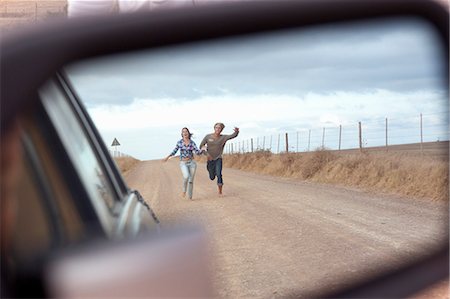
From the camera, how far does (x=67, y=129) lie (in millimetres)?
1843

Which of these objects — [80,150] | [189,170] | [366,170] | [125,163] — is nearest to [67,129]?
[80,150]

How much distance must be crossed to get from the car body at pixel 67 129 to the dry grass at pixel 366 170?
8264 mm

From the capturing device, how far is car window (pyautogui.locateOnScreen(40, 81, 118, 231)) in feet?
5.54

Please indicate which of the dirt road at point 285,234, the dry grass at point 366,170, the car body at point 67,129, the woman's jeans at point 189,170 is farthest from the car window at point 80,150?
the dry grass at point 366,170

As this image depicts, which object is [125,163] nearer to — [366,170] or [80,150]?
[80,150]

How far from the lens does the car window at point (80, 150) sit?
169 cm

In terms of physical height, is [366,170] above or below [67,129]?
below

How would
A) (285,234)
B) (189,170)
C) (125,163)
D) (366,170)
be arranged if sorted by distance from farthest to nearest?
(366,170) < (285,234) < (189,170) < (125,163)

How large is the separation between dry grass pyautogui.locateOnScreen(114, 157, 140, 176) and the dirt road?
4 centimetres

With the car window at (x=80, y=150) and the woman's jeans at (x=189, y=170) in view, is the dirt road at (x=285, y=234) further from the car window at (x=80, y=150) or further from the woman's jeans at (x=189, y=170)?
the car window at (x=80, y=150)

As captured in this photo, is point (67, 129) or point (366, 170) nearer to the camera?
point (67, 129)

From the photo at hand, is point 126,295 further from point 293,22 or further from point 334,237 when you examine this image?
point 334,237

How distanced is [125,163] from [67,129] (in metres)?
0.56

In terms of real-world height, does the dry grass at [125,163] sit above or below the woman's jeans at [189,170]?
above
